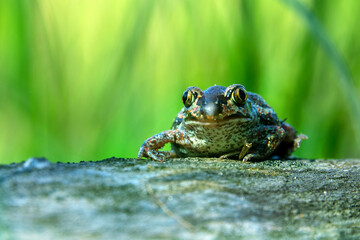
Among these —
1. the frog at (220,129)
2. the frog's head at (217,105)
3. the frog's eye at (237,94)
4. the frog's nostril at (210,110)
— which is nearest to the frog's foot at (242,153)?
the frog at (220,129)

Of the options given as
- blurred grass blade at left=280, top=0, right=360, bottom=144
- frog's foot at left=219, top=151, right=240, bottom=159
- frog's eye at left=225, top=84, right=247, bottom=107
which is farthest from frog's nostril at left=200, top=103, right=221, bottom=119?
blurred grass blade at left=280, top=0, right=360, bottom=144

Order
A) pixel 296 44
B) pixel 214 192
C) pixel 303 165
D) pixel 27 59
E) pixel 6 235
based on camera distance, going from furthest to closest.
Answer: pixel 296 44, pixel 27 59, pixel 303 165, pixel 214 192, pixel 6 235

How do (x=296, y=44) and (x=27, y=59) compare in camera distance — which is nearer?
(x=27, y=59)

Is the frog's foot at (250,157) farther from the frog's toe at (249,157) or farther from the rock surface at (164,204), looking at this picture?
the rock surface at (164,204)

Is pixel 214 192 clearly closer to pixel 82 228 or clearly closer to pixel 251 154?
pixel 82 228

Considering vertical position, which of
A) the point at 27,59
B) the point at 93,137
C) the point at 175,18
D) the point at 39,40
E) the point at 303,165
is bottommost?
the point at 303,165

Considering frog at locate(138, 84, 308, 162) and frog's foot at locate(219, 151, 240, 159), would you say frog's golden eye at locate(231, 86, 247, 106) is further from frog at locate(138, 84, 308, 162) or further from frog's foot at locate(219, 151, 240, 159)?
frog's foot at locate(219, 151, 240, 159)

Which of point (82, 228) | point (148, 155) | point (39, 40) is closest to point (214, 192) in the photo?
point (82, 228)

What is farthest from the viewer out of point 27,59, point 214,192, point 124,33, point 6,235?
point 124,33

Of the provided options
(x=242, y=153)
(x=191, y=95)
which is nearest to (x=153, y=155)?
(x=191, y=95)
